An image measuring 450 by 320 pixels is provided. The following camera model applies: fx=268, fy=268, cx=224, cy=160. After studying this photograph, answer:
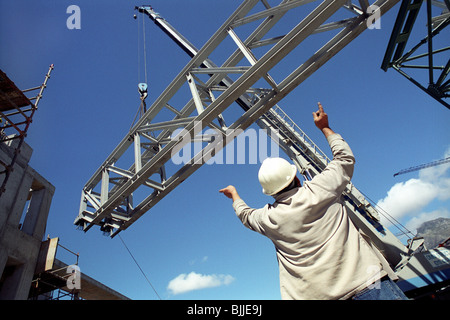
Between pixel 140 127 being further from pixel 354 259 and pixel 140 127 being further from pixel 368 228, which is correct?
pixel 368 228

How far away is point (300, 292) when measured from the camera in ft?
5.83

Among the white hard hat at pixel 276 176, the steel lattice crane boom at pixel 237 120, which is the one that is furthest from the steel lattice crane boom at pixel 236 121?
the white hard hat at pixel 276 176

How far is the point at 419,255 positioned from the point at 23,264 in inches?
522

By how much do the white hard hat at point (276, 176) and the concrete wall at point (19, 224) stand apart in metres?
10.3

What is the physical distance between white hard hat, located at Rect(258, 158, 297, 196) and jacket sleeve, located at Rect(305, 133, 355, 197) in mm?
243

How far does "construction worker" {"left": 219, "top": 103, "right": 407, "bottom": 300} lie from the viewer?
5.35 feet

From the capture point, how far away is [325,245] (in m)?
1.73

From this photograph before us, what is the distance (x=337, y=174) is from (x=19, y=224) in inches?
486

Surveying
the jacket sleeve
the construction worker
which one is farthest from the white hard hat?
the jacket sleeve

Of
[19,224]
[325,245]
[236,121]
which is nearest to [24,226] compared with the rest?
[19,224]

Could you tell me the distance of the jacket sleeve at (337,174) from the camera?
1.80m

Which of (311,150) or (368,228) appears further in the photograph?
(311,150)

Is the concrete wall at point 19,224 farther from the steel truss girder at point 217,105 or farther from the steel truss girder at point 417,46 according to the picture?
the steel truss girder at point 417,46
